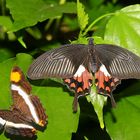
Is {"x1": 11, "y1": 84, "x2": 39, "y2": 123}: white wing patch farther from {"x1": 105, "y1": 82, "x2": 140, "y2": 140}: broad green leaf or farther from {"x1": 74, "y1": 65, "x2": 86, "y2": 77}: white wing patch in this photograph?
{"x1": 105, "y1": 82, "x2": 140, "y2": 140}: broad green leaf

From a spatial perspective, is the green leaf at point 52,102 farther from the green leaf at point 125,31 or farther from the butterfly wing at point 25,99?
the green leaf at point 125,31

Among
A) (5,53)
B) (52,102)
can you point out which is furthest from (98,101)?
(5,53)

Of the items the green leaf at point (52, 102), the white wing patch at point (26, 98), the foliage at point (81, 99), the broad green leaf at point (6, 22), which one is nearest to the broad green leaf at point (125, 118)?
the foliage at point (81, 99)

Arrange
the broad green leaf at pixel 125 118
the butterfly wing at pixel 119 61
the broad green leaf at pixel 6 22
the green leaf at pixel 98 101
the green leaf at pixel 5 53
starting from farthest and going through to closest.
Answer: the green leaf at pixel 5 53
the broad green leaf at pixel 6 22
the broad green leaf at pixel 125 118
the butterfly wing at pixel 119 61
the green leaf at pixel 98 101

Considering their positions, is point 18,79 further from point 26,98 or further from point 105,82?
point 105,82

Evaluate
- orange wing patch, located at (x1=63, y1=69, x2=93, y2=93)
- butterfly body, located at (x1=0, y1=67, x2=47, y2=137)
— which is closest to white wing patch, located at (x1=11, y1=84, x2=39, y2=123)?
butterfly body, located at (x1=0, y1=67, x2=47, y2=137)

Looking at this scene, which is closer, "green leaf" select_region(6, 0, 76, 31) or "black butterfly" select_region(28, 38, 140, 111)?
"black butterfly" select_region(28, 38, 140, 111)

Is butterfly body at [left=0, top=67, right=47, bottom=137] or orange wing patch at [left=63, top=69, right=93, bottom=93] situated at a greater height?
orange wing patch at [left=63, top=69, right=93, bottom=93]
